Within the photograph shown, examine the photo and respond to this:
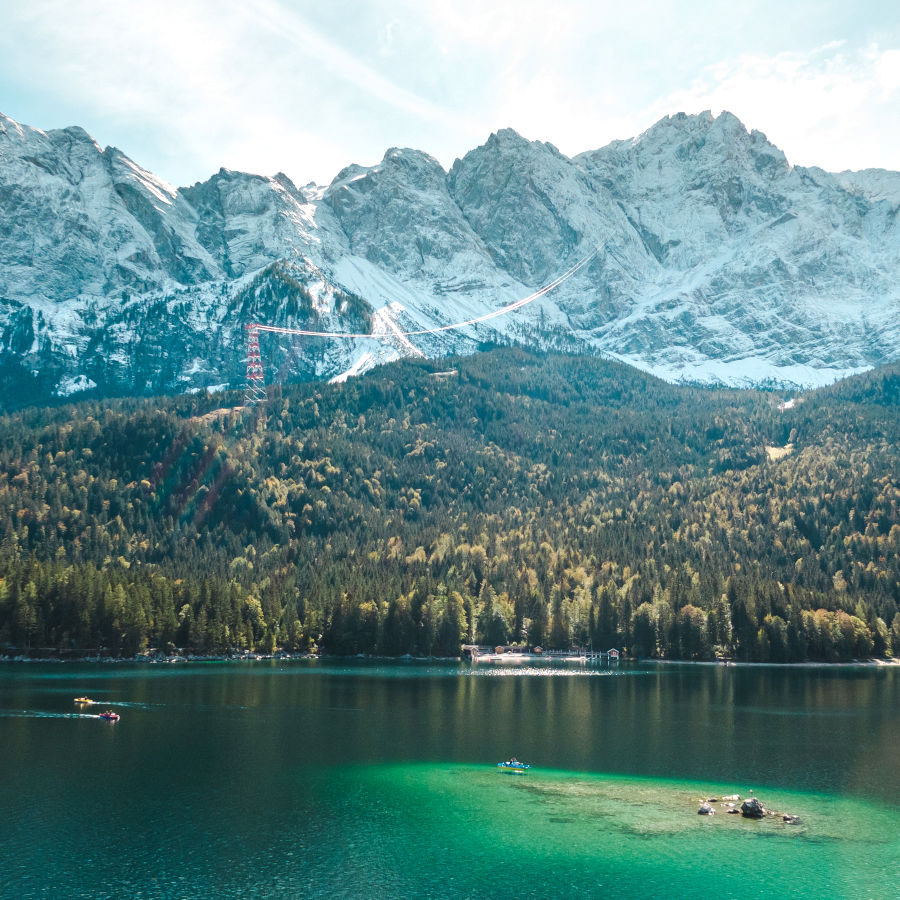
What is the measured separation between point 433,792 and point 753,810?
27100mm

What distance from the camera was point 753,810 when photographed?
8019 centimetres

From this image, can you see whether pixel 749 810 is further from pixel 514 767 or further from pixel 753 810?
pixel 514 767

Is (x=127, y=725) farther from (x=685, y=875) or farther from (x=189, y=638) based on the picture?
(x=189, y=638)

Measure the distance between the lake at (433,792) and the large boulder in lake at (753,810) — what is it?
4.13 ft

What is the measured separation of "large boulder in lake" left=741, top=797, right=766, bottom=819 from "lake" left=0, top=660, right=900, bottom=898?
126 centimetres

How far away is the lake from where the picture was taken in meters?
64.9

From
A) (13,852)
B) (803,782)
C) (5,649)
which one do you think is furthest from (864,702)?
(5,649)

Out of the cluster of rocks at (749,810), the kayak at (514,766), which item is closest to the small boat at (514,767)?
the kayak at (514,766)

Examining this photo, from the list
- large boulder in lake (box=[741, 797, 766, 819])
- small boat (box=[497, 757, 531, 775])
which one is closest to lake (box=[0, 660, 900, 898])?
large boulder in lake (box=[741, 797, 766, 819])

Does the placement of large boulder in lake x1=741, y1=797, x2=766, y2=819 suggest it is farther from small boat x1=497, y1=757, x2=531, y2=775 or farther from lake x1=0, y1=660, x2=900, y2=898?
small boat x1=497, y1=757, x2=531, y2=775

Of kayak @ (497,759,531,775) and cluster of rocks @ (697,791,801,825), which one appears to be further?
kayak @ (497,759,531,775)

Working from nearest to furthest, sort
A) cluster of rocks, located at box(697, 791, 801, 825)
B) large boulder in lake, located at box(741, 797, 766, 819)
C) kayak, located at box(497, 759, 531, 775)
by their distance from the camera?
1. cluster of rocks, located at box(697, 791, 801, 825)
2. large boulder in lake, located at box(741, 797, 766, 819)
3. kayak, located at box(497, 759, 531, 775)

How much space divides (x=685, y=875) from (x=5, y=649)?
14614 cm

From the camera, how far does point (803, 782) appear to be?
93938mm
